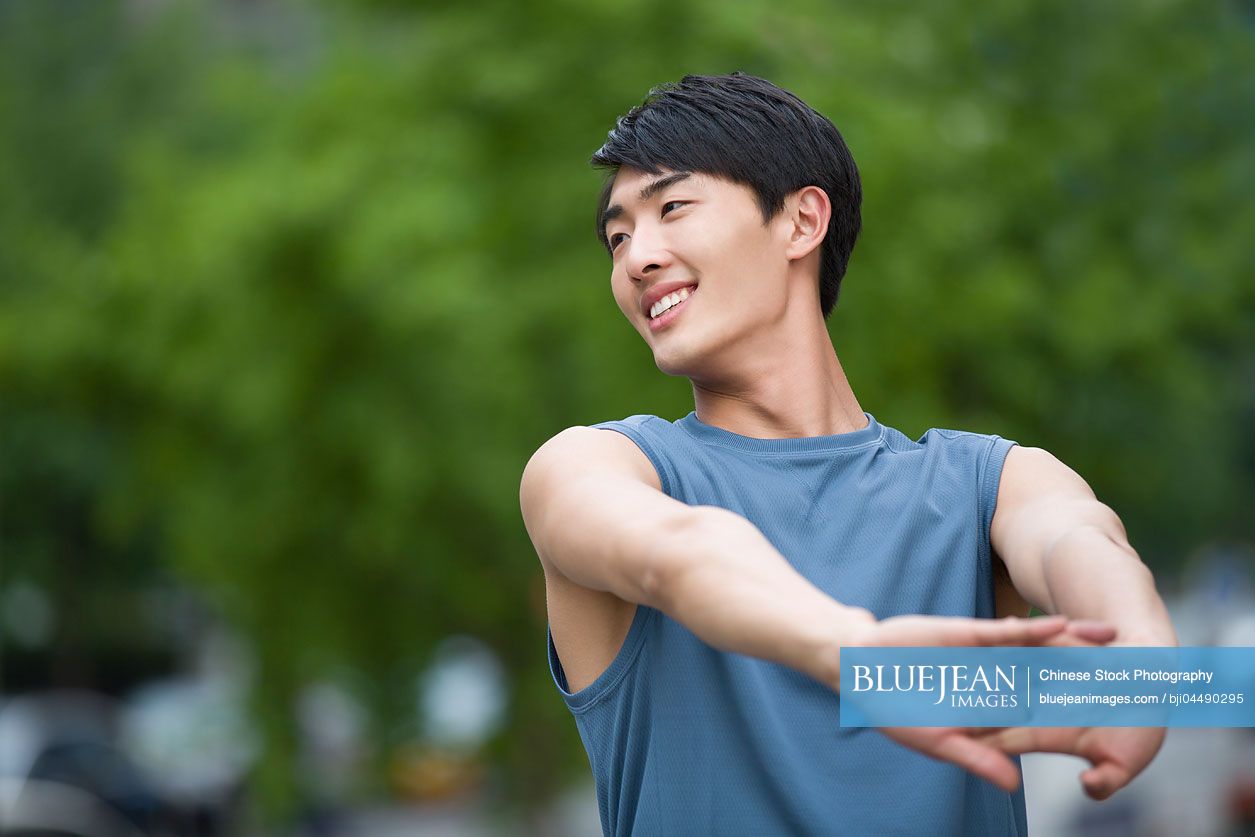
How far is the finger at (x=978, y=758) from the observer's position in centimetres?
144

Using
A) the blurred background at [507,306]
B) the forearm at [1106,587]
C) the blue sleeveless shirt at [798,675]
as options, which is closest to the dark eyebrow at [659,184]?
the blue sleeveless shirt at [798,675]

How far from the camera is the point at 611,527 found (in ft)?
5.52

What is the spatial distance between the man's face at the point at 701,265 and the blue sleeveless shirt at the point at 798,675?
112 mm

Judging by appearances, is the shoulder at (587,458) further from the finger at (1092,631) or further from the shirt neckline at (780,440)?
the finger at (1092,631)

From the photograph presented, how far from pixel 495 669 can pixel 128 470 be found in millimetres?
2774

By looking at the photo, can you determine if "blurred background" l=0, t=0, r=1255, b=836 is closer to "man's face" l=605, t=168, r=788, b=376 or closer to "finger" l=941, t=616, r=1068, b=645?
"man's face" l=605, t=168, r=788, b=376

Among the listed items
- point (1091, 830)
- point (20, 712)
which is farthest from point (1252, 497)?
point (20, 712)

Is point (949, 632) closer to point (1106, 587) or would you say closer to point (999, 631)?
point (999, 631)

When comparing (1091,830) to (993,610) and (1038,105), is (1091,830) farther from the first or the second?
(993,610)

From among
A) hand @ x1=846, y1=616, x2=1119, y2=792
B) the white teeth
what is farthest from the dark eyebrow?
hand @ x1=846, y1=616, x2=1119, y2=792

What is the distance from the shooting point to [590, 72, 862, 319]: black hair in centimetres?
204

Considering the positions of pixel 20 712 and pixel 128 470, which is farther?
pixel 20 712

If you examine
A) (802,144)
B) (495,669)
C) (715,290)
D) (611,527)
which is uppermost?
(495,669)

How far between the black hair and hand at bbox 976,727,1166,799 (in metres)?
0.80
